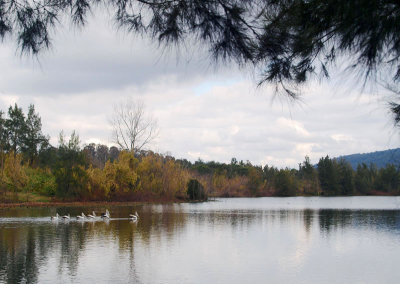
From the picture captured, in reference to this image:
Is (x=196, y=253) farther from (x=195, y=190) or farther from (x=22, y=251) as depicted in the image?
(x=195, y=190)

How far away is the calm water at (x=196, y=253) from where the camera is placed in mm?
11227

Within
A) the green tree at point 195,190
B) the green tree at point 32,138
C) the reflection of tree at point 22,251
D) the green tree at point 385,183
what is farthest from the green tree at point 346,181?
the reflection of tree at point 22,251

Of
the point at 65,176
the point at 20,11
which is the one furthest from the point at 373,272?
the point at 65,176

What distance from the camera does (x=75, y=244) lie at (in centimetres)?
1633

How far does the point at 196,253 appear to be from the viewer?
47.7 ft

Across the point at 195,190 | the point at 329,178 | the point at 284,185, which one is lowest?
the point at 195,190

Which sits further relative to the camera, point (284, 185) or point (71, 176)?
point (284, 185)

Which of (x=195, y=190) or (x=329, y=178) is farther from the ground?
(x=329, y=178)

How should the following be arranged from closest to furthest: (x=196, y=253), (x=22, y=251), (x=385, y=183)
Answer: (x=22, y=251), (x=196, y=253), (x=385, y=183)

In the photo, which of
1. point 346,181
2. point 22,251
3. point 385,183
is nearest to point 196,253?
point 22,251

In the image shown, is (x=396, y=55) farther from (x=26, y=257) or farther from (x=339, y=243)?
(x=339, y=243)

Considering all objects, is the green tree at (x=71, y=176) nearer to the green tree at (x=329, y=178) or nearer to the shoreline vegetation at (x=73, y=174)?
the shoreline vegetation at (x=73, y=174)

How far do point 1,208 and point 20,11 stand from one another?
101 ft

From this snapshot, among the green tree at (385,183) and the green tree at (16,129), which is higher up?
the green tree at (16,129)
